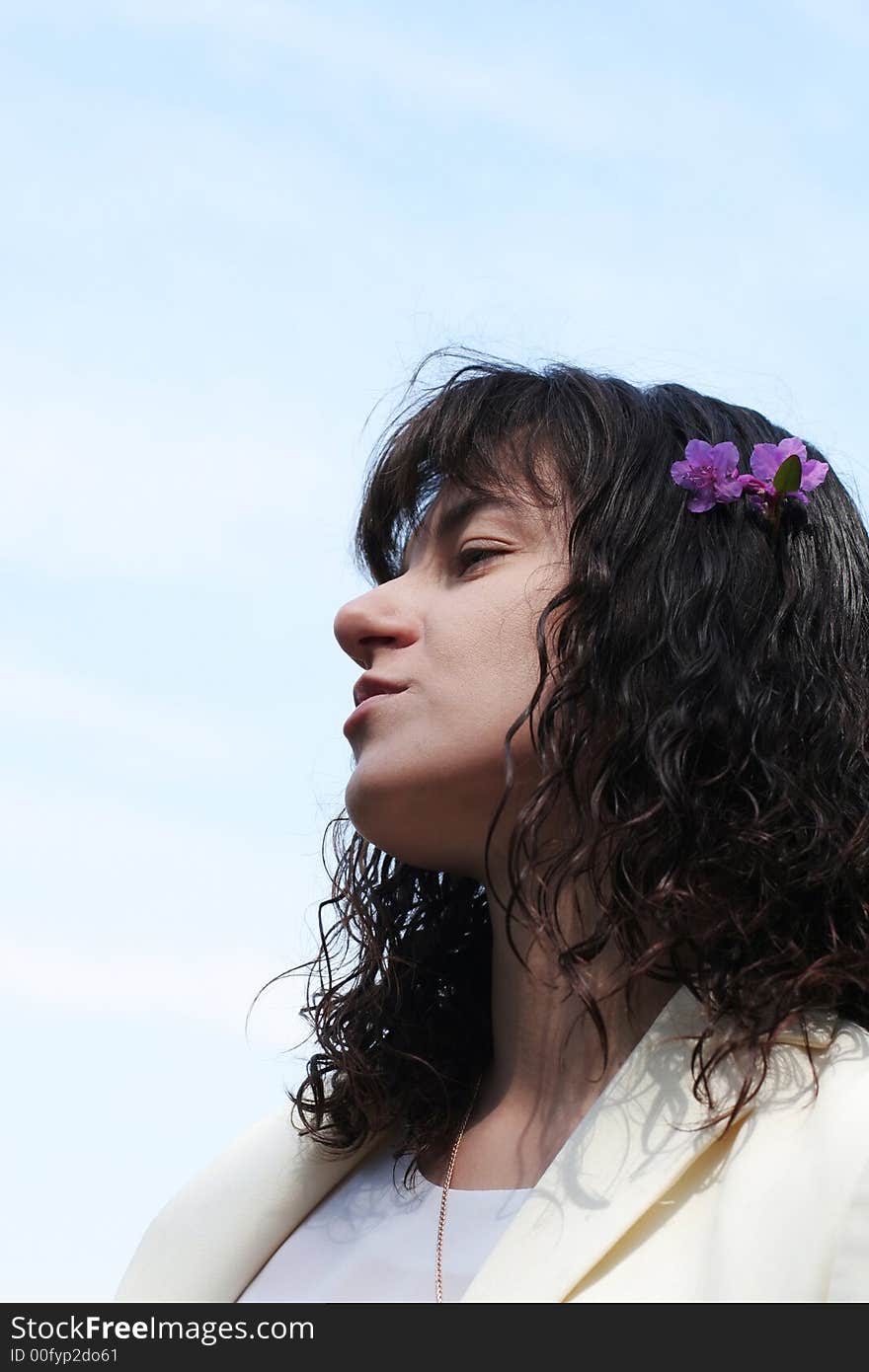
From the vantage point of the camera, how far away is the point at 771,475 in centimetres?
299

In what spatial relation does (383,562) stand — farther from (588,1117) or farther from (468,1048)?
(588,1117)

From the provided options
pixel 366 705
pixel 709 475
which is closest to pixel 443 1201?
pixel 366 705

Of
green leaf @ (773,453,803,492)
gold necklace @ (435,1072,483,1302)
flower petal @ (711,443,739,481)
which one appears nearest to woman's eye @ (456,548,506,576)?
flower petal @ (711,443,739,481)

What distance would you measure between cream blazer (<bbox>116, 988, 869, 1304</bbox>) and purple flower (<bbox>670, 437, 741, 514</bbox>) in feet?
2.84

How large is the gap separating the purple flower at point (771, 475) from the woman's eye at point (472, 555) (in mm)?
455

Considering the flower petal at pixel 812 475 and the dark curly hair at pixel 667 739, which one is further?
the flower petal at pixel 812 475

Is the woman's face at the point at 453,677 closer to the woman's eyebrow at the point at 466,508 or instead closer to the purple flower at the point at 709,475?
the woman's eyebrow at the point at 466,508

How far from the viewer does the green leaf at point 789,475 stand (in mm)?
2963

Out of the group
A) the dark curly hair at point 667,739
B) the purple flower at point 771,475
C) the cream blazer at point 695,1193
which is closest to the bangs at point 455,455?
the dark curly hair at point 667,739

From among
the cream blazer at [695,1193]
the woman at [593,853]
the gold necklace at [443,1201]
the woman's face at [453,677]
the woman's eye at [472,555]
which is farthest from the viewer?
the woman's eye at [472,555]

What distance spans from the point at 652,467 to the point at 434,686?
0.60 metres

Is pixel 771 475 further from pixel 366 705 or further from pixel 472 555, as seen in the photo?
pixel 366 705
